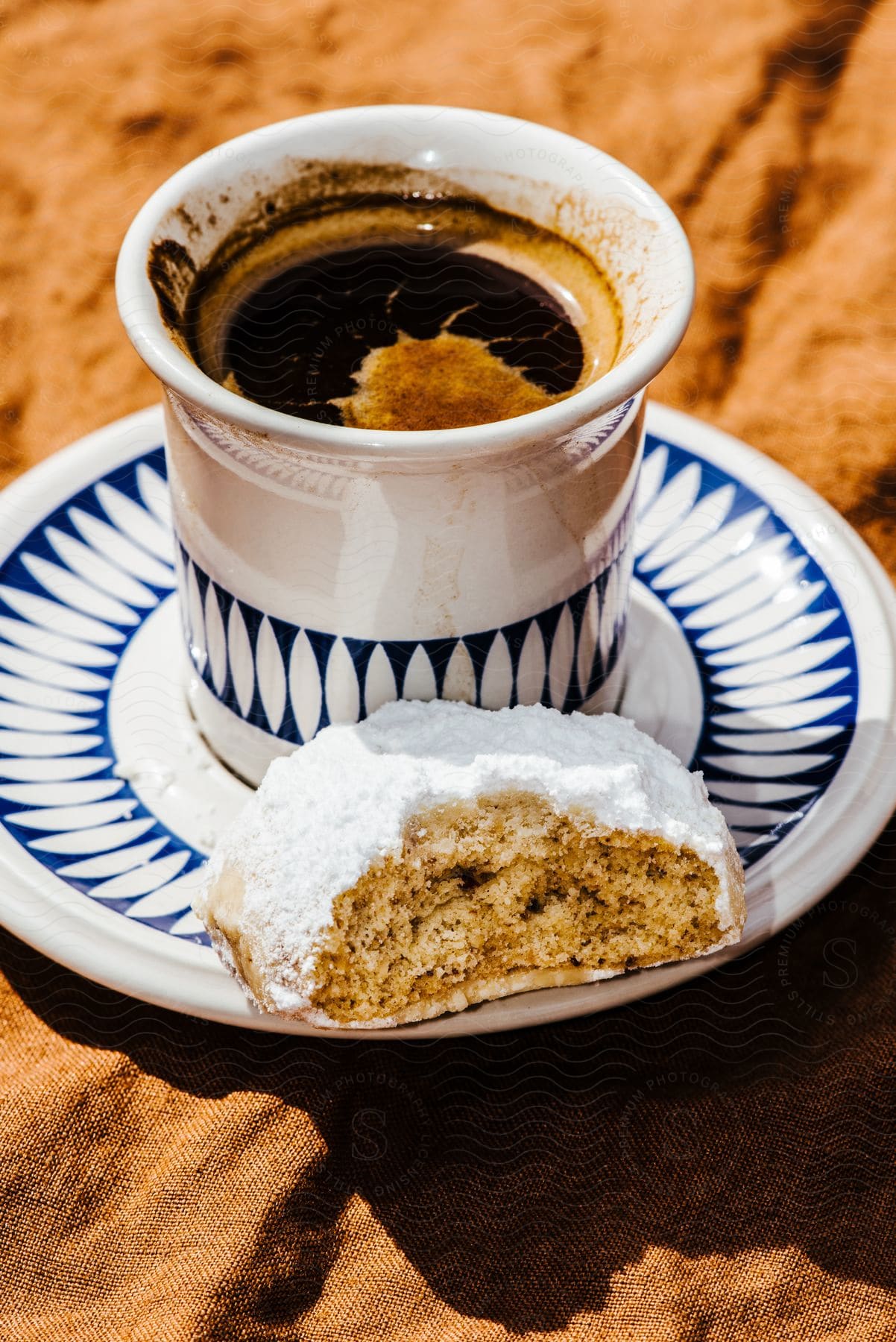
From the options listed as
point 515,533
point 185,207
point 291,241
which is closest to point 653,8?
point 291,241

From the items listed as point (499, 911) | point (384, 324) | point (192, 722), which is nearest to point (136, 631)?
point (192, 722)

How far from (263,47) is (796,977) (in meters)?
1.80

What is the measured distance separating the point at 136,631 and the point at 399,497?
1.60ft

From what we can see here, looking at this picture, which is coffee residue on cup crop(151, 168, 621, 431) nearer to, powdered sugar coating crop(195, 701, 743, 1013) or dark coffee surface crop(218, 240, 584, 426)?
dark coffee surface crop(218, 240, 584, 426)

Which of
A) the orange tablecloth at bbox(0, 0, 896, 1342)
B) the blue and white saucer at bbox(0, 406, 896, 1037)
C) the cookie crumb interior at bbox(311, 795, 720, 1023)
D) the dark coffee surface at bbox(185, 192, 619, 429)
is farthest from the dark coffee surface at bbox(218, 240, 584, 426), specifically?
the orange tablecloth at bbox(0, 0, 896, 1342)

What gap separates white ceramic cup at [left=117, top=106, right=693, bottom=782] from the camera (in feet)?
3.05

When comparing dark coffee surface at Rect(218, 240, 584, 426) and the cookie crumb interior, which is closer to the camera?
the cookie crumb interior

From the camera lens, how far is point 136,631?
1323 millimetres

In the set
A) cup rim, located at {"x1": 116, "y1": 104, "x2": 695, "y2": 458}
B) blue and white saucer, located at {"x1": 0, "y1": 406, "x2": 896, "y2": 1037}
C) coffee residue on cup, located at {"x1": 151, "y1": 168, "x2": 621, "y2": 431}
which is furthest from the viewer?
coffee residue on cup, located at {"x1": 151, "y1": 168, "x2": 621, "y2": 431}

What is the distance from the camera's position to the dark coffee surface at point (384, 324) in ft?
3.83

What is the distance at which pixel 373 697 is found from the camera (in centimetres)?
107

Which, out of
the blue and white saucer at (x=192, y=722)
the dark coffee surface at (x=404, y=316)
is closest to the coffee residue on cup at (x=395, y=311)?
the dark coffee surface at (x=404, y=316)

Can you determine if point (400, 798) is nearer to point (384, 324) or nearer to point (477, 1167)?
point (477, 1167)

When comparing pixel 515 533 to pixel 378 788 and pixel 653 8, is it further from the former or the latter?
pixel 653 8
